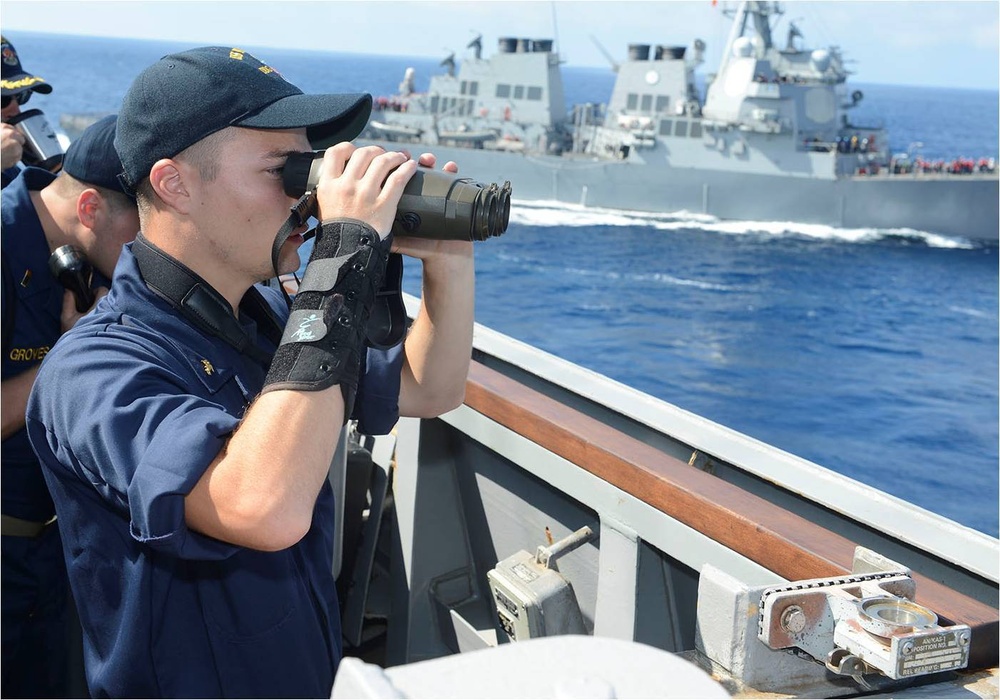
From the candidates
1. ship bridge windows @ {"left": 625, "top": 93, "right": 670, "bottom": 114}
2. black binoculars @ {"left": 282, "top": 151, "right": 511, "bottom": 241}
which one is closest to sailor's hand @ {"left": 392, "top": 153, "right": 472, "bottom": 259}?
black binoculars @ {"left": 282, "top": 151, "right": 511, "bottom": 241}

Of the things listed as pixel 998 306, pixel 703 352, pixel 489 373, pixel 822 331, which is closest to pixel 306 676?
pixel 489 373

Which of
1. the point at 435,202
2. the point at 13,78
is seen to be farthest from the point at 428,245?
the point at 13,78

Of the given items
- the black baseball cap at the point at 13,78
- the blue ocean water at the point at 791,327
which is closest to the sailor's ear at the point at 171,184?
the black baseball cap at the point at 13,78

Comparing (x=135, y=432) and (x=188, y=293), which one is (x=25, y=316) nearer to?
(x=188, y=293)

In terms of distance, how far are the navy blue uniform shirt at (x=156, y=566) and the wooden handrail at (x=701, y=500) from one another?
0.61 metres

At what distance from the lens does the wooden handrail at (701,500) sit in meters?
1.31

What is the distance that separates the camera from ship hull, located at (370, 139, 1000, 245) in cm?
2762

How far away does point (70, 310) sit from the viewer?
203 centimetres

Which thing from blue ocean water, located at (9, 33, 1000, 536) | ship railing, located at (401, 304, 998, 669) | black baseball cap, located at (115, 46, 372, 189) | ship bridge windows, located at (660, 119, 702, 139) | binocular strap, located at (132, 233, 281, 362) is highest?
ship bridge windows, located at (660, 119, 702, 139)

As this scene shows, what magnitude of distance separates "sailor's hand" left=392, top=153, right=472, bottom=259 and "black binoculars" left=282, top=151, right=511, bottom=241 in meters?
0.05

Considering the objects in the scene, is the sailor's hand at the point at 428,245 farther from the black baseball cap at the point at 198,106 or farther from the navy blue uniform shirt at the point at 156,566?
the navy blue uniform shirt at the point at 156,566

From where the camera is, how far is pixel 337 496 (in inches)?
94.7

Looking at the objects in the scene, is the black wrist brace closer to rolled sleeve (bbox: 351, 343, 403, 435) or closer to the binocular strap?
the binocular strap

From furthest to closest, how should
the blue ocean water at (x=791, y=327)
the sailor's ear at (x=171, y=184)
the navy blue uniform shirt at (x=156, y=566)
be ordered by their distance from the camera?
1. the blue ocean water at (x=791, y=327)
2. the sailor's ear at (x=171, y=184)
3. the navy blue uniform shirt at (x=156, y=566)
